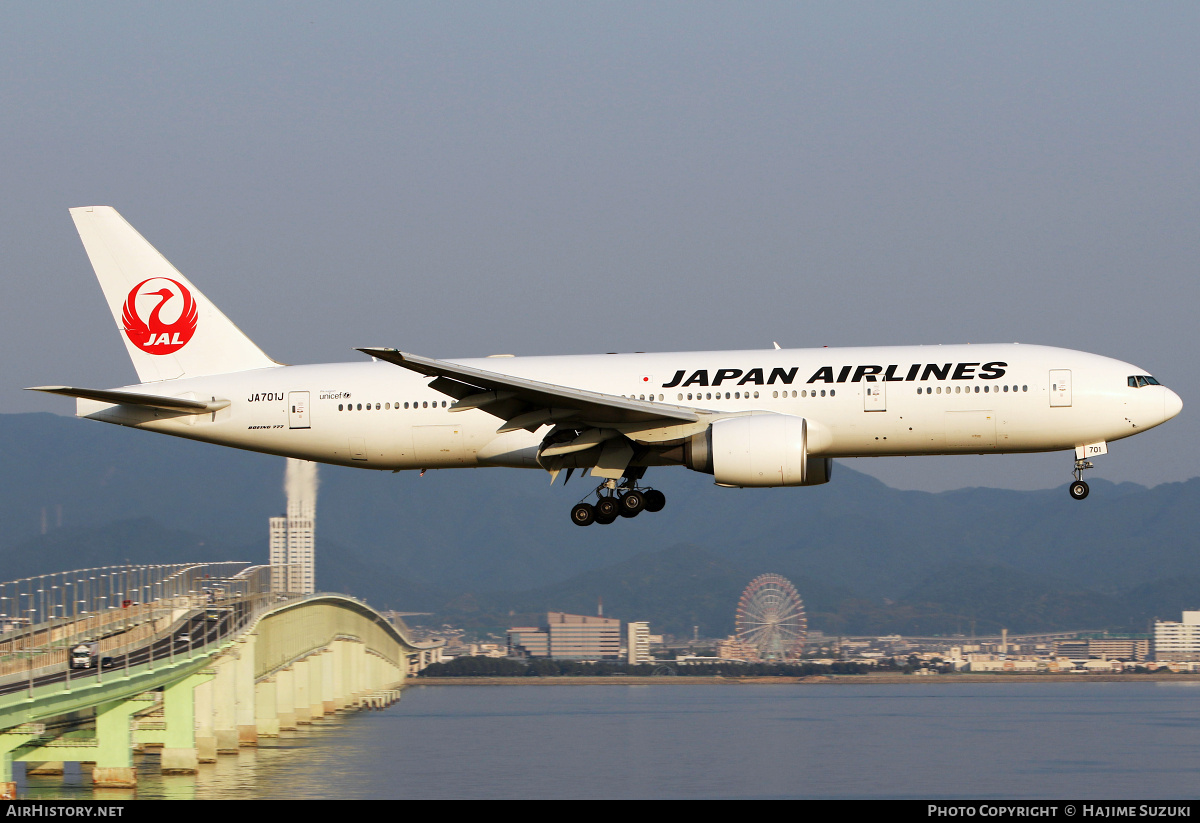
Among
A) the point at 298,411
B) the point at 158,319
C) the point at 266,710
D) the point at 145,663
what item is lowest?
the point at 266,710

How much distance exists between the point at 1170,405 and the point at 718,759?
275ft

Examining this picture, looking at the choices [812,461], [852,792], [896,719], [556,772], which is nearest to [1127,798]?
[852,792]

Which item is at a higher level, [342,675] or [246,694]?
[246,694]

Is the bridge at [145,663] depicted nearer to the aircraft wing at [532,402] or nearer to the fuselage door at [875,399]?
the aircraft wing at [532,402]

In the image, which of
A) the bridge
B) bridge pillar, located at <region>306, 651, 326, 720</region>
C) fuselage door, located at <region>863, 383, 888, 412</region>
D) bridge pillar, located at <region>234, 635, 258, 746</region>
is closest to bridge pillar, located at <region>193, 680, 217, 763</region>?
the bridge

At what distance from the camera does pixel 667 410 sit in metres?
35.0

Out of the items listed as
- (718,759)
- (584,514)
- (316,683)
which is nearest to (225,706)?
(718,759)

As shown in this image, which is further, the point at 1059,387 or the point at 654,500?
the point at 654,500

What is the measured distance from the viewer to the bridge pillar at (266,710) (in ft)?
391

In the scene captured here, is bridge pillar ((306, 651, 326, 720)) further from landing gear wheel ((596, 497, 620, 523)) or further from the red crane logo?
landing gear wheel ((596, 497, 620, 523))

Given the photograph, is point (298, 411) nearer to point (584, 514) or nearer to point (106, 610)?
point (584, 514)

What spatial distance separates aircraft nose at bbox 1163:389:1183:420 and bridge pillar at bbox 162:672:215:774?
207 ft

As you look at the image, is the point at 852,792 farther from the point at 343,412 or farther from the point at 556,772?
the point at 343,412

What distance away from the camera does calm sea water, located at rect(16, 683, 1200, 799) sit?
8900cm
